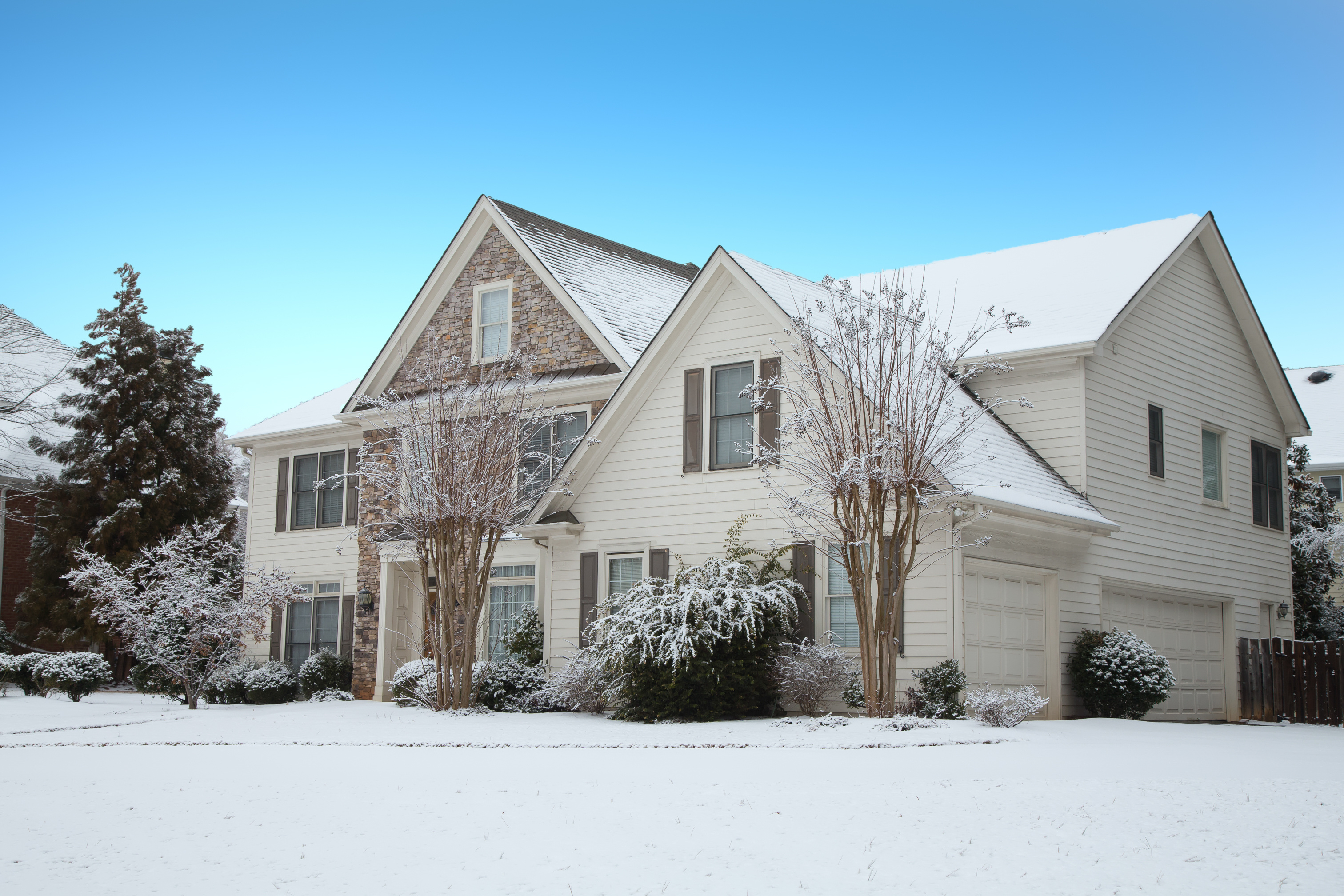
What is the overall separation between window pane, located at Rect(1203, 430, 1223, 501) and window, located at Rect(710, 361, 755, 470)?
8510 mm

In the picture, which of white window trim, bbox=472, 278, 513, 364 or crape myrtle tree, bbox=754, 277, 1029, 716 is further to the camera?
white window trim, bbox=472, 278, 513, 364

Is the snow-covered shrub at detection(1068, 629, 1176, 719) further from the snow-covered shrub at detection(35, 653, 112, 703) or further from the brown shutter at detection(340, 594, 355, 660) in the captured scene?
the snow-covered shrub at detection(35, 653, 112, 703)

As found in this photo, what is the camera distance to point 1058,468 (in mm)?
17109

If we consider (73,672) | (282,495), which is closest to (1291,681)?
(282,495)

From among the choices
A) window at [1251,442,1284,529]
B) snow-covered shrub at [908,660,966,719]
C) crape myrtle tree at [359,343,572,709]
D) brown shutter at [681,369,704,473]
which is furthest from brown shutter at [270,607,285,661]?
window at [1251,442,1284,529]

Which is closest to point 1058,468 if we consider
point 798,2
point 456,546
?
point 798,2

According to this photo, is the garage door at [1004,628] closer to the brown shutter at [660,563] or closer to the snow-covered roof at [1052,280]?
the snow-covered roof at [1052,280]

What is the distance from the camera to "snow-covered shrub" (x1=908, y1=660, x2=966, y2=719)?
14.1 meters

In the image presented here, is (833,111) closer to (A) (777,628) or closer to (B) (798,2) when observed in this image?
(B) (798,2)

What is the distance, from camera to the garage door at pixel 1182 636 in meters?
17.9

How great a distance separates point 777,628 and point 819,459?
7.90ft

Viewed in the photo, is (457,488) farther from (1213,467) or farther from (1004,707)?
(1213,467)

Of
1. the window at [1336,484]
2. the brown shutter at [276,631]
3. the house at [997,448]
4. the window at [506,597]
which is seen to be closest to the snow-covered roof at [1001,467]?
the house at [997,448]

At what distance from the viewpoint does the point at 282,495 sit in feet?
80.1
